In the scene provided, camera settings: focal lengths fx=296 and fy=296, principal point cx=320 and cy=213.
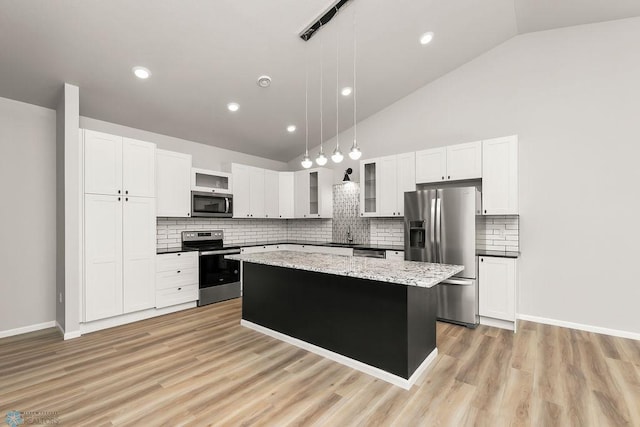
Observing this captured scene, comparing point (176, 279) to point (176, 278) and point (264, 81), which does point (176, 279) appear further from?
point (264, 81)

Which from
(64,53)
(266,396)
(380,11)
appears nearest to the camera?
(266,396)

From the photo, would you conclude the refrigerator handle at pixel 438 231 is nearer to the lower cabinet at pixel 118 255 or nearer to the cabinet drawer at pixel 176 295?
the cabinet drawer at pixel 176 295

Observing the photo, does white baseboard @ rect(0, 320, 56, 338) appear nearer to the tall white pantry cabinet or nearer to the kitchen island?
the tall white pantry cabinet

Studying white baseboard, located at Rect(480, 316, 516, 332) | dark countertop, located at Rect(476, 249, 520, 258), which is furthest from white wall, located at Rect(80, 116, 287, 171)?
white baseboard, located at Rect(480, 316, 516, 332)

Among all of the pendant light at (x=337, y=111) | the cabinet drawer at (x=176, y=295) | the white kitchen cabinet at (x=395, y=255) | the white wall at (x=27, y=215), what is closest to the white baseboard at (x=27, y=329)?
the white wall at (x=27, y=215)

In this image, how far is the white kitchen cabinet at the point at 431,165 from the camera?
4.16 metres

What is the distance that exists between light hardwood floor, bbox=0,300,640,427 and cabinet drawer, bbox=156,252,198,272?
3.23 feet

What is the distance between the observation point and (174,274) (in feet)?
13.9

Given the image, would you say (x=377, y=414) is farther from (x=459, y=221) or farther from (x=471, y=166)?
(x=471, y=166)

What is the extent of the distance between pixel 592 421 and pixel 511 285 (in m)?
1.72

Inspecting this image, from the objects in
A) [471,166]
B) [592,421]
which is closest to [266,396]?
[592,421]

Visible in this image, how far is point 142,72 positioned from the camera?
132 inches

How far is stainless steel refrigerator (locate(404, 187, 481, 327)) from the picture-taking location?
11.9 feet

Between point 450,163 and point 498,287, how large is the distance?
1704 mm
